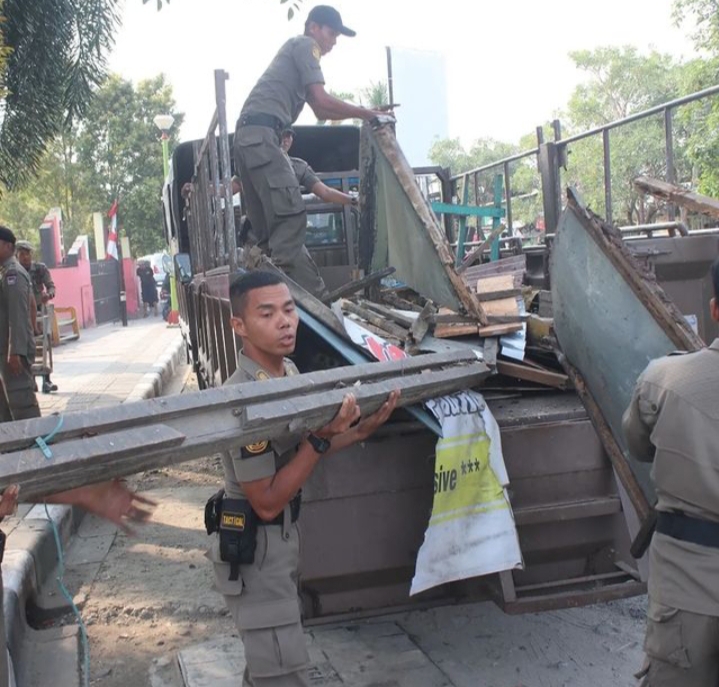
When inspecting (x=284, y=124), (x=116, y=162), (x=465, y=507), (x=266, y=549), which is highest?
(x=116, y=162)

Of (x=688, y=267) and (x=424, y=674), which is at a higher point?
(x=688, y=267)

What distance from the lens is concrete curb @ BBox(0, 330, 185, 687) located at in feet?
12.0

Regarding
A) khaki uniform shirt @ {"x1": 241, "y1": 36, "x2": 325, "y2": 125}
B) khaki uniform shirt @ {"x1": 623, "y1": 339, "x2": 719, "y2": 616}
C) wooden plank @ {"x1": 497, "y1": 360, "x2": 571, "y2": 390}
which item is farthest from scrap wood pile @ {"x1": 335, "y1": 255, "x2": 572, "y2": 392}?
khaki uniform shirt @ {"x1": 241, "y1": 36, "x2": 325, "y2": 125}

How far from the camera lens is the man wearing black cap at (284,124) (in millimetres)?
4562

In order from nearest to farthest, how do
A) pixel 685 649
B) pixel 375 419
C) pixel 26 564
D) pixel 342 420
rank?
1. pixel 685 649
2. pixel 342 420
3. pixel 375 419
4. pixel 26 564

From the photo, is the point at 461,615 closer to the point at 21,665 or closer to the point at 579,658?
the point at 579,658

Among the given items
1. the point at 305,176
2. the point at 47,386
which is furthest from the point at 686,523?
the point at 47,386

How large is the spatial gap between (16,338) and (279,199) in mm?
2769

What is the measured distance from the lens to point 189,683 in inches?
128

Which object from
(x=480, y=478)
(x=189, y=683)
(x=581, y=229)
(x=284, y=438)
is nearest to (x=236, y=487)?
(x=284, y=438)

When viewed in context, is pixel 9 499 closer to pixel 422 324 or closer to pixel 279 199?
pixel 422 324

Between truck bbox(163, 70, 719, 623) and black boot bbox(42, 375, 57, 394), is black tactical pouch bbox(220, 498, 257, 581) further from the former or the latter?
black boot bbox(42, 375, 57, 394)

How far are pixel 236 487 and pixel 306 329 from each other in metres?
1.06

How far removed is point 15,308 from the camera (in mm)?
6152
